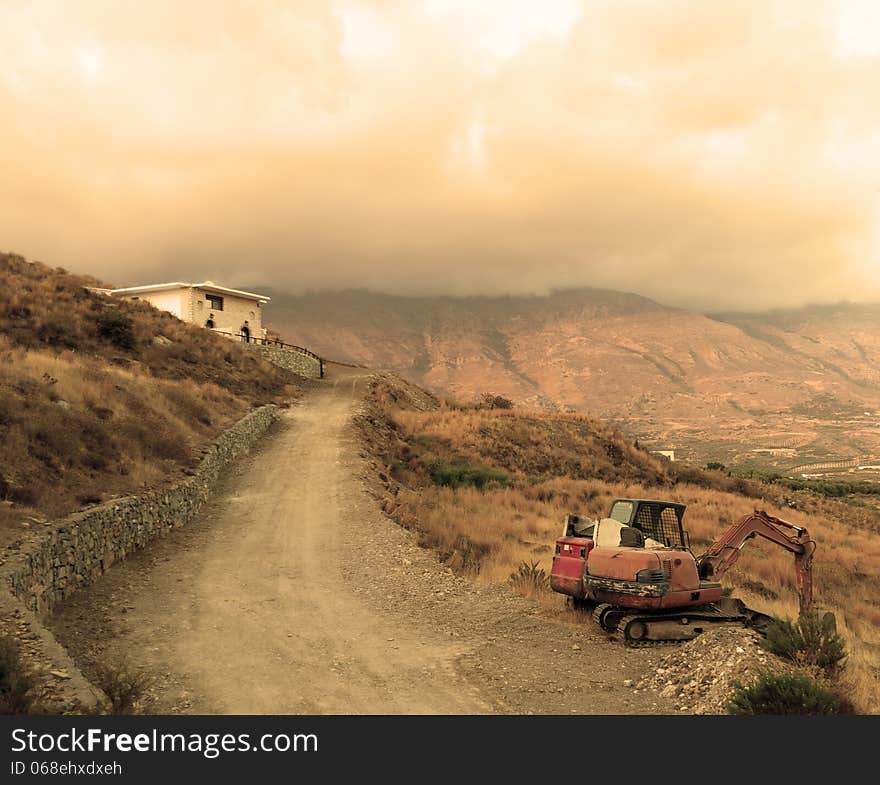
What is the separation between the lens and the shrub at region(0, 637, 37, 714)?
6336 millimetres

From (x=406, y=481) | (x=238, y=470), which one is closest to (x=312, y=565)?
(x=238, y=470)

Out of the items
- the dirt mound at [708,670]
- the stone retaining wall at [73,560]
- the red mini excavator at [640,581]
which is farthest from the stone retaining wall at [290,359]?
the dirt mound at [708,670]

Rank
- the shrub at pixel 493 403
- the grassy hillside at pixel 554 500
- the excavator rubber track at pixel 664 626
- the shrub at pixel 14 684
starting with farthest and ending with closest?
the shrub at pixel 493 403, the grassy hillside at pixel 554 500, the excavator rubber track at pixel 664 626, the shrub at pixel 14 684

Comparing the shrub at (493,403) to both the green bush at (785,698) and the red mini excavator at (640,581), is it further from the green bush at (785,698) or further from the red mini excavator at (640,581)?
the green bush at (785,698)

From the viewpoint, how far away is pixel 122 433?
707 inches

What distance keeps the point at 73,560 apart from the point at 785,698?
38.4 ft

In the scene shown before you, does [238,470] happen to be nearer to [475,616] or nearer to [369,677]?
[475,616]

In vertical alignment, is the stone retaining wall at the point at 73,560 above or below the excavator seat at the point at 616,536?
below

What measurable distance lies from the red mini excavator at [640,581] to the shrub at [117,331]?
27.3m

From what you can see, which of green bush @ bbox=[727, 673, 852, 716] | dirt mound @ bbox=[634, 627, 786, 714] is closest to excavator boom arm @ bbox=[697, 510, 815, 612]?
dirt mound @ bbox=[634, 627, 786, 714]

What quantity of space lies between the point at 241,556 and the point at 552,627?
24.3ft

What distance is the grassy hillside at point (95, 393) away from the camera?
45.4ft

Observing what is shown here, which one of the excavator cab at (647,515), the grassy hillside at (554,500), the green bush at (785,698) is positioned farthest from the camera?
the grassy hillside at (554,500)

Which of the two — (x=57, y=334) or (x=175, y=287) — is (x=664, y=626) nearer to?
(x=57, y=334)
